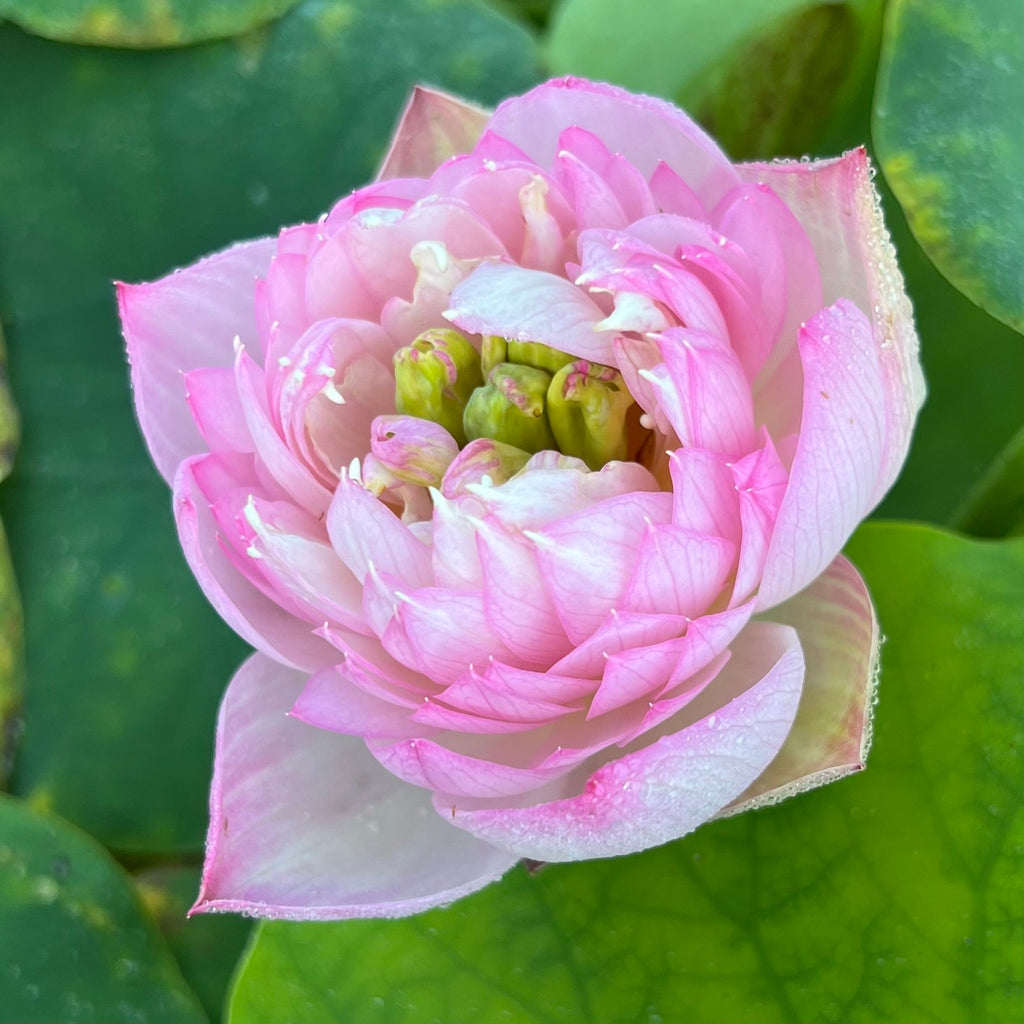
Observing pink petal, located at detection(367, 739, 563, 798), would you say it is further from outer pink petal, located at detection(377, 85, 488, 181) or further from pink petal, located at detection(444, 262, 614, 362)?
outer pink petal, located at detection(377, 85, 488, 181)

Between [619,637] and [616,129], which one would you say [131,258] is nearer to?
[616,129]

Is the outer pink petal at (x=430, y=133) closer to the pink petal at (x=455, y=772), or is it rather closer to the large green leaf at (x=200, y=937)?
the pink petal at (x=455, y=772)

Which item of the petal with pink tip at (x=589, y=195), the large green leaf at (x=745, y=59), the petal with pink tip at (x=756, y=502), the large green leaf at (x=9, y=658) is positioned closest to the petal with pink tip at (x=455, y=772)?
the petal with pink tip at (x=756, y=502)

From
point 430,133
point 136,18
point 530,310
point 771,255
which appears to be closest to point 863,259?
point 771,255

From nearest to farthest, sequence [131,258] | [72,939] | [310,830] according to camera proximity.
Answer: [310,830] → [72,939] → [131,258]

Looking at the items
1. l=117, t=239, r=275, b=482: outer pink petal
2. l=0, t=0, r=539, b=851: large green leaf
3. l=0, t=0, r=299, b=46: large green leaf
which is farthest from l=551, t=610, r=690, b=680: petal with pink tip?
l=0, t=0, r=299, b=46: large green leaf

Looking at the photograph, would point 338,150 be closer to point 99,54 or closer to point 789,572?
point 99,54

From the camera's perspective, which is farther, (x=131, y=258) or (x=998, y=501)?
(x=131, y=258)
